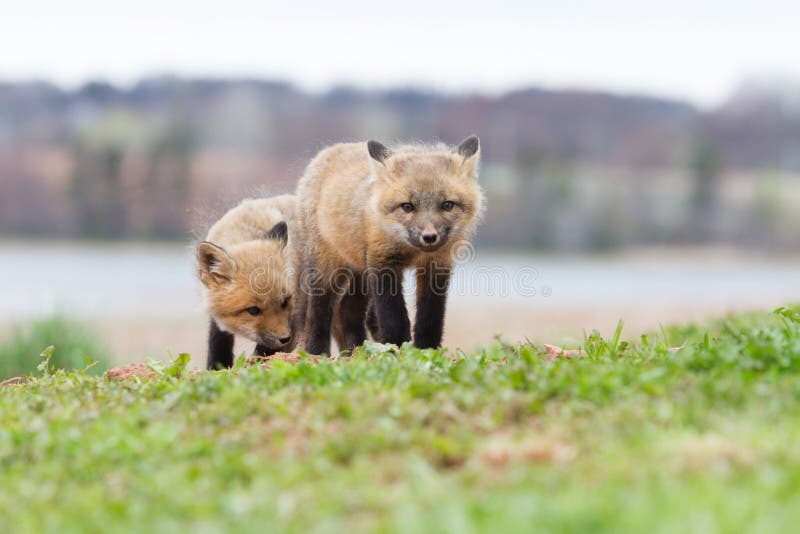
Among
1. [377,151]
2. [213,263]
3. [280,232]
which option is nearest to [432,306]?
[377,151]

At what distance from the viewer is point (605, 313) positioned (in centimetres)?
2089

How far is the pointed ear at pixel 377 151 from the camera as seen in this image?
7586mm

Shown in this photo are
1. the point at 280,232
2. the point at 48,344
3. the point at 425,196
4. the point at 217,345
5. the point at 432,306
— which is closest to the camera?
the point at 425,196

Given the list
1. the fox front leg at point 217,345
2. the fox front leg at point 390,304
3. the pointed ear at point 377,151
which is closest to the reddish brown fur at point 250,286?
the fox front leg at point 217,345

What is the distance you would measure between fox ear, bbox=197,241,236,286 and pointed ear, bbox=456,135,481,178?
2.24 meters

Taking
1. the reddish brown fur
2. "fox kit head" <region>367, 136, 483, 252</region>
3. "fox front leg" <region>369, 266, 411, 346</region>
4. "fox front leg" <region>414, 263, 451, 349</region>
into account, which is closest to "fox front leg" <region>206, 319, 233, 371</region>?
the reddish brown fur

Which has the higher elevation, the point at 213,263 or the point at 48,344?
the point at 213,263

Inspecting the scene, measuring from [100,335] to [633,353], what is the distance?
836 cm

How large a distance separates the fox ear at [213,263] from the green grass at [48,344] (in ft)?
11.4

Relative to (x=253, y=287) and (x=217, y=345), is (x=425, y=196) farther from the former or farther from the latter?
(x=217, y=345)

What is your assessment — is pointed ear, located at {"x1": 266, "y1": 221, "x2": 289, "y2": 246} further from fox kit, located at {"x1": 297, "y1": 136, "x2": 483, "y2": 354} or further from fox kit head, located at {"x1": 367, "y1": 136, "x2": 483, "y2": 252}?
fox kit head, located at {"x1": 367, "y1": 136, "x2": 483, "y2": 252}

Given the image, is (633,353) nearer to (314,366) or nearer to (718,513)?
(314,366)

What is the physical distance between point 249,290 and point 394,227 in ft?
5.19

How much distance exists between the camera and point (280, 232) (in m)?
8.52
